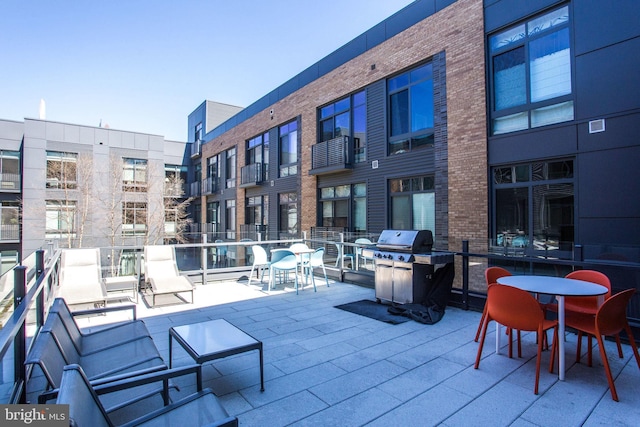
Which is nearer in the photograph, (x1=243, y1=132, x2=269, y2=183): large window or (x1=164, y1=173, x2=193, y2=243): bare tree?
(x1=243, y1=132, x2=269, y2=183): large window

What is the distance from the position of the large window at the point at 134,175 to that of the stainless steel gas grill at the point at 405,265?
18.8m

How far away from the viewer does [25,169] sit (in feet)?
59.4

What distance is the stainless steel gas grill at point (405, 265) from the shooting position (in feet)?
18.0

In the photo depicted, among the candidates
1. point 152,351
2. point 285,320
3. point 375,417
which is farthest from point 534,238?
point 152,351

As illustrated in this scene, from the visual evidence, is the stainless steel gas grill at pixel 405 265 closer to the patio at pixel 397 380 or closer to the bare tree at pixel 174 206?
the patio at pixel 397 380

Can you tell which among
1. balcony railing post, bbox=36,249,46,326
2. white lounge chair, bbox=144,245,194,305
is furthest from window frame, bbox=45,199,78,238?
balcony railing post, bbox=36,249,46,326

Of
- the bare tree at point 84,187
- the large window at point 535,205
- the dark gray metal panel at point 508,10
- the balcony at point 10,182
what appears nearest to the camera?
the large window at point 535,205

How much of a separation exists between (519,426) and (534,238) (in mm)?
5270

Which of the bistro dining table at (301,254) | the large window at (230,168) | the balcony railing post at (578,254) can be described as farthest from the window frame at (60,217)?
the balcony railing post at (578,254)

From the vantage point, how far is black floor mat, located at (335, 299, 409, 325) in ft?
16.6

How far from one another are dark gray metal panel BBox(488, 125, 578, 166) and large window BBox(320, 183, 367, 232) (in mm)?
4095

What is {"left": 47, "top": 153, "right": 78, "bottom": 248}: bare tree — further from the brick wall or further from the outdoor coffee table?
the outdoor coffee table

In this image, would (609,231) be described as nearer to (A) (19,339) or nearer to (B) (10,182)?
(A) (19,339)

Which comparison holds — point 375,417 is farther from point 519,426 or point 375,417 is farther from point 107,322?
point 107,322
